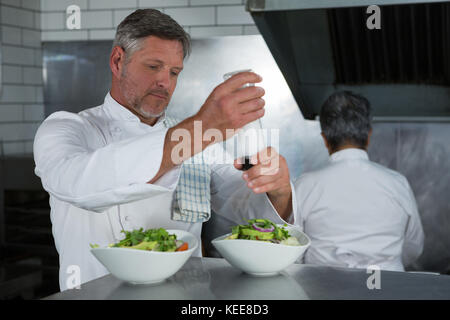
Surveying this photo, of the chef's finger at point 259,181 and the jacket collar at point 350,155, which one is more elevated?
the jacket collar at point 350,155

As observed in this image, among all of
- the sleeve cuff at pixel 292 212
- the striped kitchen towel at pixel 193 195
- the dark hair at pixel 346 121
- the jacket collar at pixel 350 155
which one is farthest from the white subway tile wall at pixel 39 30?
the sleeve cuff at pixel 292 212

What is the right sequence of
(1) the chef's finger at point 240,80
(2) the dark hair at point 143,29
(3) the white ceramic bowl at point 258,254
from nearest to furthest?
(1) the chef's finger at point 240,80
(3) the white ceramic bowl at point 258,254
(2) the dark hair at point 143,29

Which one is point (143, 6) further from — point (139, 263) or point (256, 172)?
point (139, 263)

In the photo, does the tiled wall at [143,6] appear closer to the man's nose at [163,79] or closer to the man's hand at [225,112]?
the man's nose at [163,79]

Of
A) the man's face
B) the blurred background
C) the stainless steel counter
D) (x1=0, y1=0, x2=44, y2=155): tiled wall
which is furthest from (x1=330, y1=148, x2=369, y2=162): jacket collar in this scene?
(x1=0, y1=0, x2=44, y2=155): tiled wall

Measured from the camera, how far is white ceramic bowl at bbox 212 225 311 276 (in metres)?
0.99

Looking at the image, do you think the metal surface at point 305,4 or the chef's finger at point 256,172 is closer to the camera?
the chef's finger at point 256,172

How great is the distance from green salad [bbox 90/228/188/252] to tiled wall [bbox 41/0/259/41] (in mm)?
1670

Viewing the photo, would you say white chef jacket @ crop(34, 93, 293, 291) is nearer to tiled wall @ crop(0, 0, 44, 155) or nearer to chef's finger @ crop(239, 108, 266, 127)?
chef's finger @ crop(239, 108, 266, 127)

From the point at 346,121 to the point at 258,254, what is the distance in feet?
3.60

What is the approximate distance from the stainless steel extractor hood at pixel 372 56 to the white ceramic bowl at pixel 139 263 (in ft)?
3.54

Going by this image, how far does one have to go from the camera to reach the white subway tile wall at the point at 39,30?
8.23ft

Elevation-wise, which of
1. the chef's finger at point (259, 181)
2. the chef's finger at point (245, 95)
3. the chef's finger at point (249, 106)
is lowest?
the chef's finger at point (259, 181)

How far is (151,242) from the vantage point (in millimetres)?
963
